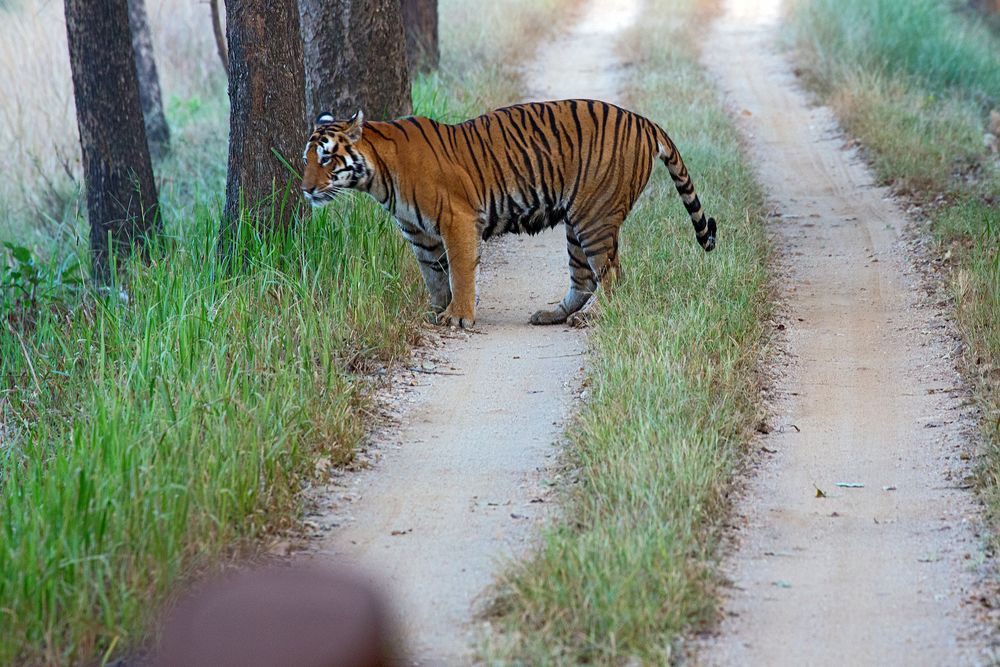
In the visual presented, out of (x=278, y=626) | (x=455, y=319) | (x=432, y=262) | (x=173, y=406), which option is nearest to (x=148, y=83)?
(x=432, y=262)

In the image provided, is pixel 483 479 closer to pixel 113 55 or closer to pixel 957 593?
pixel 957 593

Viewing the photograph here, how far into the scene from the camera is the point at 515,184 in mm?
6617

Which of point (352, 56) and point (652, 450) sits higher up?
point (352, 56)

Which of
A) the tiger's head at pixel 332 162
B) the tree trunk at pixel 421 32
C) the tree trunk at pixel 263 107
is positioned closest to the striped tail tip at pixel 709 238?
the tiger's head at pixel 332 162

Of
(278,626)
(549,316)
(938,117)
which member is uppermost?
(278,626)

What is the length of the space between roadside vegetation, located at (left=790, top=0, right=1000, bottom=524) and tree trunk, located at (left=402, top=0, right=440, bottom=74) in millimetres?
4330

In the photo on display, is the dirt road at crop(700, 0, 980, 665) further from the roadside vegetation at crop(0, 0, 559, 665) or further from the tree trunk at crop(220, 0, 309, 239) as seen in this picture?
the tree trunk at crop(220, 0, 309, 239)

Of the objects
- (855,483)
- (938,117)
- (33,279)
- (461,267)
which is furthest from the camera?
(938,117)

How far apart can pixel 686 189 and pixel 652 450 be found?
250 cm

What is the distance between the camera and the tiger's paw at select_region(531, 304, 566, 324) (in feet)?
22.8

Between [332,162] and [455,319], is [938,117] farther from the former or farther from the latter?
[332,162]

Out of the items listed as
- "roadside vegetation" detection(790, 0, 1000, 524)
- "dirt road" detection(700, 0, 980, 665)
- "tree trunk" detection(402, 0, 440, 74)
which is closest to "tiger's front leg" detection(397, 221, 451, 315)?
"dirt road" detection(700, 0, 980, 665)

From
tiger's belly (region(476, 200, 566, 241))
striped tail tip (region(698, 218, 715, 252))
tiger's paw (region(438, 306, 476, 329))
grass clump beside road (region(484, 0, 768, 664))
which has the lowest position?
tiger's paw (region(438, 306, 476, 329))

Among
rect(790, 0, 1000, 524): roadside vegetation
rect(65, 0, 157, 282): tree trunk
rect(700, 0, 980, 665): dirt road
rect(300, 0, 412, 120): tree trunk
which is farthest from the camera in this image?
rect(300, 0, 412, 120): tree trunk
